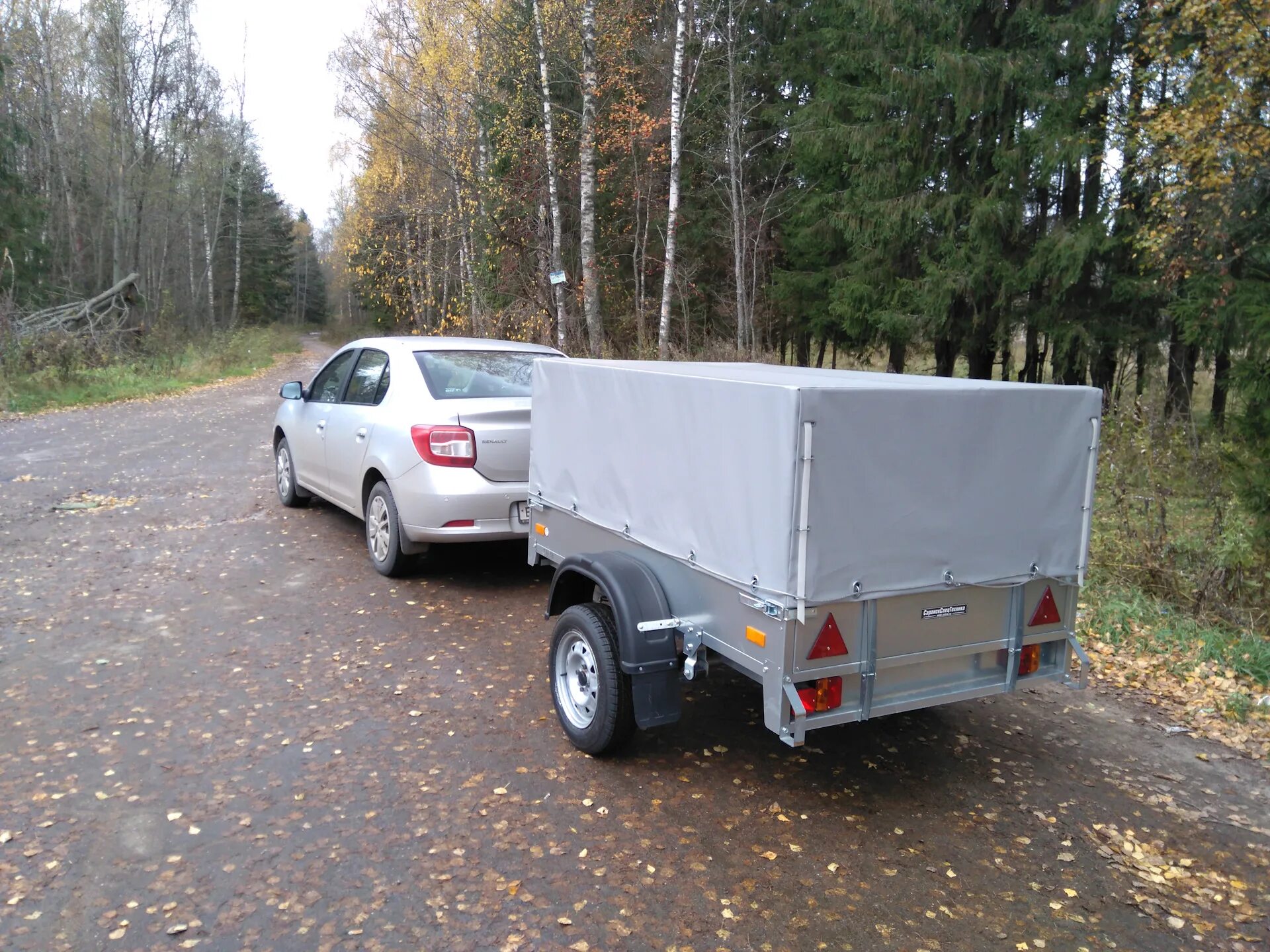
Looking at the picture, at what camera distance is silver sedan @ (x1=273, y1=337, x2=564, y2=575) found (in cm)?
670

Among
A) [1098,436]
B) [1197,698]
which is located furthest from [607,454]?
[1197,698]

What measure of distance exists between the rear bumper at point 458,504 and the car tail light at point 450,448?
0.05m

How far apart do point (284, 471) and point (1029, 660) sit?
7.93 m

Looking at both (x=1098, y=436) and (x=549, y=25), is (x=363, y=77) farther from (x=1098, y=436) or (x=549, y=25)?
(x=1098, y=436)

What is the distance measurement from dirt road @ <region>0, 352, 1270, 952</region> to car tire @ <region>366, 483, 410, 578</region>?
26.0 inches

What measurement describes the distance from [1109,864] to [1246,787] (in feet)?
4.17

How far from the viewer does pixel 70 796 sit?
13.0ft

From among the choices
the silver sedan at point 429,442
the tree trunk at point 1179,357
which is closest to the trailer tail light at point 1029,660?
the silver sedan at point 429,442

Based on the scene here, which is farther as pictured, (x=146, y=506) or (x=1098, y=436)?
(x=146, y=506)

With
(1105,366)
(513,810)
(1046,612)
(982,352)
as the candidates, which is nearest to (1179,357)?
(1105,366)

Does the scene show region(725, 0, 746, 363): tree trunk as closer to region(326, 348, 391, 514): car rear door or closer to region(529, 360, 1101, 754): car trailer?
region(326, 348, 391, 514): car rear door

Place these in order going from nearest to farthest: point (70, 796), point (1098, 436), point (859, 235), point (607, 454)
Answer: point (70, 796) → point (1098, 436) → point (607, 454) → point (859, 235)

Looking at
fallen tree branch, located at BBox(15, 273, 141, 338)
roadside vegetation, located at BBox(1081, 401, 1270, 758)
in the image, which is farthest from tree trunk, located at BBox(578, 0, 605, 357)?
fallen tree branch, located at BBox(15, 273, 141, 338)

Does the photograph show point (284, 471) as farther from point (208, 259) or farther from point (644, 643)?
point (208, 259)
